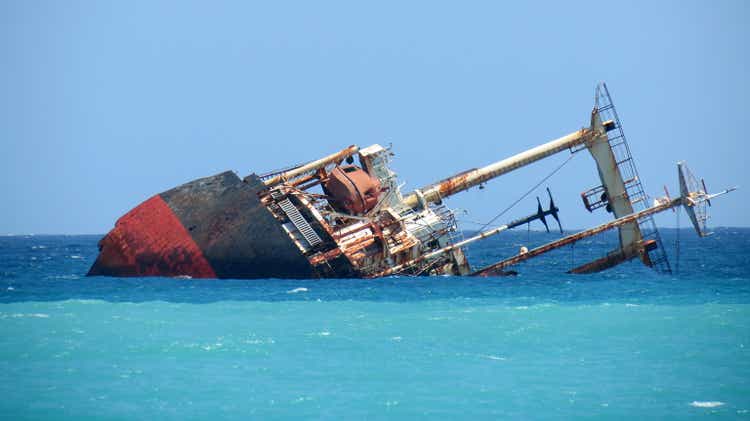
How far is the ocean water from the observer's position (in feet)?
50.9

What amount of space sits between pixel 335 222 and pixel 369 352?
48.2 feet

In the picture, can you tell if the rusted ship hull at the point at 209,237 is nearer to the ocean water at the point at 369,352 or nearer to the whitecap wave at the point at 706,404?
the ocean water at the point at 369,352

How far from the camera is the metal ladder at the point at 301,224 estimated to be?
104ft

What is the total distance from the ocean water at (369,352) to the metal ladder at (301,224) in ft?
5.45

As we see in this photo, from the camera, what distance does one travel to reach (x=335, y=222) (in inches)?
1344

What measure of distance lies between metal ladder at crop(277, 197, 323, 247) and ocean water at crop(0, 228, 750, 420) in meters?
1.66

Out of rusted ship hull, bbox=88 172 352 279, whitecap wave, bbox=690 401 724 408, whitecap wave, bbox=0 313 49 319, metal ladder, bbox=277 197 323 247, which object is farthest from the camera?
metal ladder, bbox=277 197 323 247

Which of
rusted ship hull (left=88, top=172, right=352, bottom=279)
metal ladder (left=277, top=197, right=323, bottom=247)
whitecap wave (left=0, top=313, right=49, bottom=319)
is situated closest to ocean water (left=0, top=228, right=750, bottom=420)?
whitecap wave (left=0, top=313, right=49, bottom=319)

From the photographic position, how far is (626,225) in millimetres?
34844

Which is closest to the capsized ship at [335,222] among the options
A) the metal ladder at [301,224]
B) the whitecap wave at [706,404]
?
the metal ladder at [301,224]

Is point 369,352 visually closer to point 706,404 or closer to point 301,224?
point 706,404

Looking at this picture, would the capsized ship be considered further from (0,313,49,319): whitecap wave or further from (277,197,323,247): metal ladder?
(0,313,49,319): whitecap wave

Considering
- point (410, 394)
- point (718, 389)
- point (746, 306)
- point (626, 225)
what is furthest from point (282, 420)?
point (626, 225)

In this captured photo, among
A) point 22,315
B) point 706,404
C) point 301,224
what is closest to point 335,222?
point 301,224
